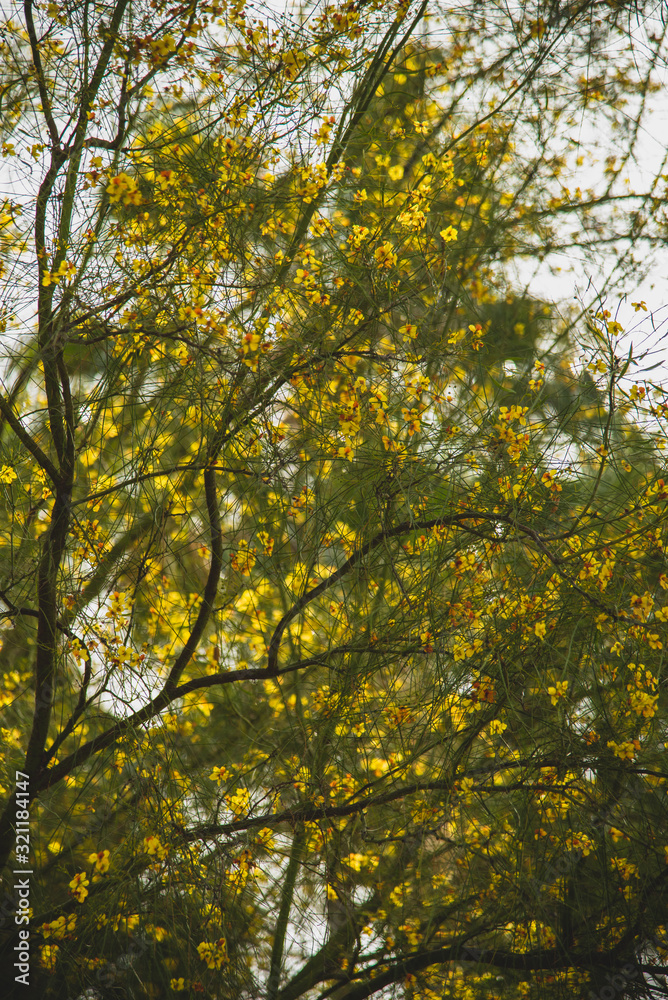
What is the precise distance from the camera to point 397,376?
2088mm

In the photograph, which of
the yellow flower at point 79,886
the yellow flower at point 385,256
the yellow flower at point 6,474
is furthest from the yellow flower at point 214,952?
the yellow flower at point 385,256

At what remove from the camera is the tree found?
5.68 ft

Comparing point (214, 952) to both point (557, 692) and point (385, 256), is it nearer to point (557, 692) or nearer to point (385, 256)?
point (557, 692)

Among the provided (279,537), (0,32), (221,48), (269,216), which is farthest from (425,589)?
(0,32)

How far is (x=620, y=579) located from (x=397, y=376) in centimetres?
81

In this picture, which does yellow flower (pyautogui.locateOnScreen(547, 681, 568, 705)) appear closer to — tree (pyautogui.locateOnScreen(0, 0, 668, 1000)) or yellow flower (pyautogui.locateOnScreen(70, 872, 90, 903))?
tree (pyautogui.locateOnScreen(0, 0, 668, 1000))

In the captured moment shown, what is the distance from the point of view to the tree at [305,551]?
173 cm

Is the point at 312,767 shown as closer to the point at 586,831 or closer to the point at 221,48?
the point at 586,831

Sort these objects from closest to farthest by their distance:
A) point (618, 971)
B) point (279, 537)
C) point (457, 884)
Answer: point (618, 971) → point (279, 537) → point (457, 884)

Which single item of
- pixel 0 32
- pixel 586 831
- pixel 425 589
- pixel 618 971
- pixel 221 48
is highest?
pixel 0 32

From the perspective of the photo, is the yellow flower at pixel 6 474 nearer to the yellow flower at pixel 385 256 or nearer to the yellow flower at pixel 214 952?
the yellow flower at pixel 385 256

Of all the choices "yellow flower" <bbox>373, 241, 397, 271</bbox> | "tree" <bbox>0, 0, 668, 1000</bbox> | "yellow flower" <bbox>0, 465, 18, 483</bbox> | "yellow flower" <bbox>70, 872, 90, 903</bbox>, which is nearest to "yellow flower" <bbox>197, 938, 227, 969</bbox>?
"tree" <bbox>0, 0, 668, 1000</bbox>

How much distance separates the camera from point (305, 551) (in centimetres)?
191

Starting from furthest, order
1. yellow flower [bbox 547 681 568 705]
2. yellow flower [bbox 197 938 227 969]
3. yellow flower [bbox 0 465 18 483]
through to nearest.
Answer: yellow flower [bbox 0 465 18 483] < yellow flower [bbox 197 938 227 969] < yellow flower [bbox 547 681 568 705]
